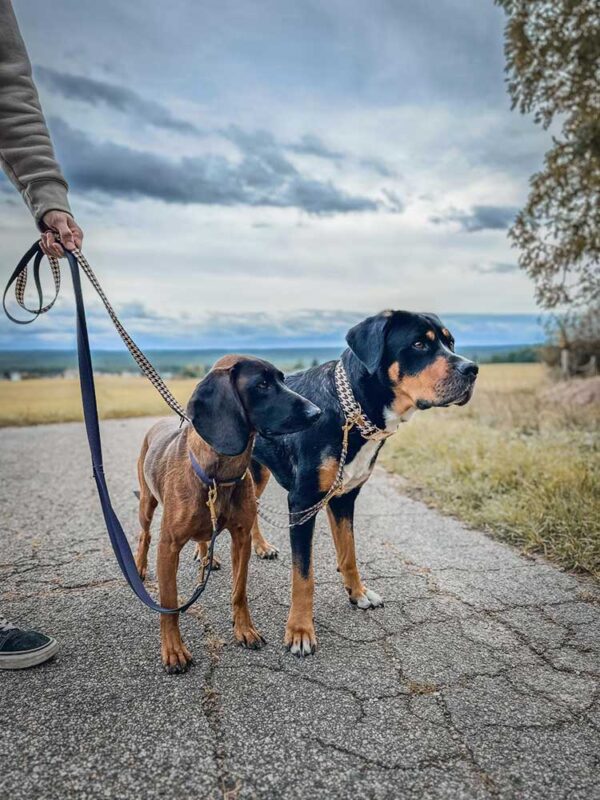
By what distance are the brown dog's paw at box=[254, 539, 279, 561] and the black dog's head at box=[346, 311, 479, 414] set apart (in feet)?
5.34

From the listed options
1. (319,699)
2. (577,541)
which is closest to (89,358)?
(319,699)

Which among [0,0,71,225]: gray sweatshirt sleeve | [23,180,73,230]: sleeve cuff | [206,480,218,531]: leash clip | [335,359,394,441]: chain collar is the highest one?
[0,0,71,225]: gray sweatshirt sleeve

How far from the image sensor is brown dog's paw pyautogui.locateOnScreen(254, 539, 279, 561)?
4.07m

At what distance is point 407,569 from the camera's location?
393cm

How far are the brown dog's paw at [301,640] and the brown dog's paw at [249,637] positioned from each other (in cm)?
13

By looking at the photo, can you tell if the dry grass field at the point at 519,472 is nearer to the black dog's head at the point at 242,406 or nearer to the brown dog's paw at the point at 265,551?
the brown dog's paw at the point at 265,551

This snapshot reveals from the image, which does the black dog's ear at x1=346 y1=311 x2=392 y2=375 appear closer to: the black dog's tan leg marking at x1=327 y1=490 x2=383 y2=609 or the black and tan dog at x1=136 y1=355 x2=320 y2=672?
the black and tan dog at x1=136 y1=355 x2=320 y2=672

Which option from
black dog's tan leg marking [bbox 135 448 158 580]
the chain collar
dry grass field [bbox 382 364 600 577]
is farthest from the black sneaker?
dry grass field [bbox 382 364 600 577]

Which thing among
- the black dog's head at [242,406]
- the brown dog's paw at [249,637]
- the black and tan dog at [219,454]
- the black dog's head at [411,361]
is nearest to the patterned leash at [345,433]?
the black dog's head at [411,361]

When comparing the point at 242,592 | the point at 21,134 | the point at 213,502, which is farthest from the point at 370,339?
the point at 21,134

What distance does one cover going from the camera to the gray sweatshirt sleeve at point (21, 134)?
9.33 feet

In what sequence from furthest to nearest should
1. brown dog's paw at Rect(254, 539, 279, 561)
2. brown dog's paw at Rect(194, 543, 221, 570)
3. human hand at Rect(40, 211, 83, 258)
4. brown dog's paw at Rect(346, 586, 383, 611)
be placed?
brown dog's paw at Rect(254, 539, 279, 561) < brown dog's paw at Rect(194, 543, 221, 570) < brown dog's paw at Rect(346, 586, 383, 611) < human hand at Rect(40, 211, 83, 258)

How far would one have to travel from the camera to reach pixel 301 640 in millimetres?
2812

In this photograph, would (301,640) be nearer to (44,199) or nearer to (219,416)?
(219,416)
